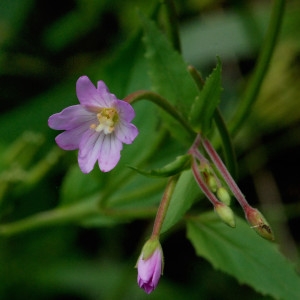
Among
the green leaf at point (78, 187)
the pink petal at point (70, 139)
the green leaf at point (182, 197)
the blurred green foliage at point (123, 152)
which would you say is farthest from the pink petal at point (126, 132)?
the green leaf at point (78, 187)

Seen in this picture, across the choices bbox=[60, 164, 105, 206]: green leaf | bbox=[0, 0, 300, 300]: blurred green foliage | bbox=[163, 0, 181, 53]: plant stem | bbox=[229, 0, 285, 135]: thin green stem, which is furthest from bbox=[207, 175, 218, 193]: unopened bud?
bbox=[60, 164, 105, 206]: green leaf

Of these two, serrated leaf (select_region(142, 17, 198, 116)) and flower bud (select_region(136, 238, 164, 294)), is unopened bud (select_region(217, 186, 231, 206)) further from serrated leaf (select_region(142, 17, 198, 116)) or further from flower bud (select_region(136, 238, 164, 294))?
serrated leaf (select_region(142, 17, 198, 116))

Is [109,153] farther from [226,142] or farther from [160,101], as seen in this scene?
[226,142]

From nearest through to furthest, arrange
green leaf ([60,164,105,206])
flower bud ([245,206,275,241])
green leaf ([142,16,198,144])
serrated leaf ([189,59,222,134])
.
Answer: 1. flower bud ([245,206,275,241])
2. serrated leaf ([189,59,222,134])
3. green leaf ([142,16,198,144])
4. green leaf ([60,164,105,206])

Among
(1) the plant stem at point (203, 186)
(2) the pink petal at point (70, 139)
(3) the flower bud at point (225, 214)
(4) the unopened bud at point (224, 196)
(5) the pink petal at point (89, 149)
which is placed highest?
(2) the pink petal at point (70, 139)

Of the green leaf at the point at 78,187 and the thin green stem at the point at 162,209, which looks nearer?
the thin green stem at the point at 162,209

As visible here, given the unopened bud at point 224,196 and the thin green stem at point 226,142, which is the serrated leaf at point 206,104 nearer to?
the thin green stem at point 226,142
